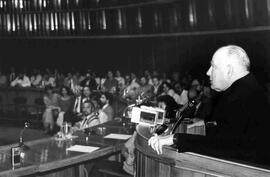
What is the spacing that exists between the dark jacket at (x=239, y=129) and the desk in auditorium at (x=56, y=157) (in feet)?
6.05

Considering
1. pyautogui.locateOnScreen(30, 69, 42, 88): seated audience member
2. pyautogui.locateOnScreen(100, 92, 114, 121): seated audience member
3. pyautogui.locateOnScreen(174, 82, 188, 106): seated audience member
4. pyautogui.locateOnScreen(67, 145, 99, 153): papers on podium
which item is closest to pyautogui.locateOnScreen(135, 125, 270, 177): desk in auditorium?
pyautogui.locateOnScreen(67, 145, 99, 153): papers on podium

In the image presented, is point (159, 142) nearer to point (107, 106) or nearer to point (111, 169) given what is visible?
point (111, 169)

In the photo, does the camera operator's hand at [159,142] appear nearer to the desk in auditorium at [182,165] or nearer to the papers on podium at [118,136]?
the desk in auditorium at [182,165]

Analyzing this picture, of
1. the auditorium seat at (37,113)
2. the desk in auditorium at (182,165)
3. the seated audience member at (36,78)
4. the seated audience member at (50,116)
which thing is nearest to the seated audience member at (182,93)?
the seated audience member at (50,116)

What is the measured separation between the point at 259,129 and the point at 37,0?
13.7 m

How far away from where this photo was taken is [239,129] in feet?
7.02

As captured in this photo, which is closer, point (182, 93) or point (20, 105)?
point (182, 93)

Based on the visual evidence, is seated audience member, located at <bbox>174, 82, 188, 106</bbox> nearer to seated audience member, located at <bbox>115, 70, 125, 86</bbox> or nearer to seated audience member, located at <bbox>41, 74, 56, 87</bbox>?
seated audience member, located at <bbox>115, 70, 125, 86</bbox>

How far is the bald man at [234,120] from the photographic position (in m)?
2.10

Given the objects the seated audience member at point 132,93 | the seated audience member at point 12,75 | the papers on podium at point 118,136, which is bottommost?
the papers on podium at point 118,136

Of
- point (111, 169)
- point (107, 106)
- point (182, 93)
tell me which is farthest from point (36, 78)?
point (111, 169)

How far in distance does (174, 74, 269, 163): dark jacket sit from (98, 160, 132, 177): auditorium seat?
230 cm

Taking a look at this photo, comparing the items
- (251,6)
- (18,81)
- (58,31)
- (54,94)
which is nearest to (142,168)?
(251,6)

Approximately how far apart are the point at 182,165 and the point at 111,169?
7.98ft
